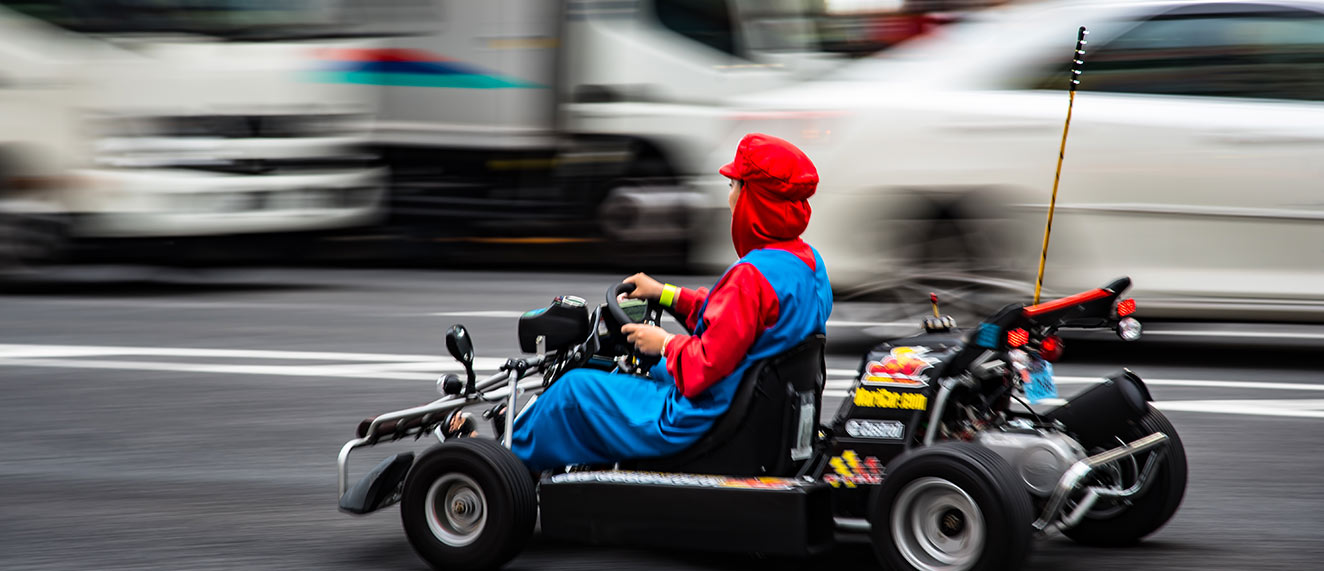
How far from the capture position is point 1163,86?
22.9 ft

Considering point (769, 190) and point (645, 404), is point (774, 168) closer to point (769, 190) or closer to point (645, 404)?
point (769, 190)

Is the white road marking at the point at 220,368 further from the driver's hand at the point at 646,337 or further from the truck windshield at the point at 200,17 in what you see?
the driver's hand at the point at 646,337

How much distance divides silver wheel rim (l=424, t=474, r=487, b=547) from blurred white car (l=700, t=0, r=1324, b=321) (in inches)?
139

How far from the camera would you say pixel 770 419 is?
398 cm

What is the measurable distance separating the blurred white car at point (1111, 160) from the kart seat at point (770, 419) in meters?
3.30

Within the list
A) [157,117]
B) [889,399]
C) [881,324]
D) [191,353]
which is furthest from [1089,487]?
[157,117]

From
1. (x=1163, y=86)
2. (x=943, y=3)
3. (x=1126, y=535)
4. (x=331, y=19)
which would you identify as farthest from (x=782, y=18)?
(x=1126, y=535)

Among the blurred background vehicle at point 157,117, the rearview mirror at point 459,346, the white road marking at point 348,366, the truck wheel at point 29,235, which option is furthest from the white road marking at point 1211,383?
the truck wheel at point 29,235

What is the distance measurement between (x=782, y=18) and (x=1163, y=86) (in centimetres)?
447

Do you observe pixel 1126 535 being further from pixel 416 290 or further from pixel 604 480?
pixel 416 290

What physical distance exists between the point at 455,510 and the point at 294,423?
85.5 inches

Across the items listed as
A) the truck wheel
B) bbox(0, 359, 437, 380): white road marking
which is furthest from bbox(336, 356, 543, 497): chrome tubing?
the truck wheel

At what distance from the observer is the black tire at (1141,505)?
4191 millimetres

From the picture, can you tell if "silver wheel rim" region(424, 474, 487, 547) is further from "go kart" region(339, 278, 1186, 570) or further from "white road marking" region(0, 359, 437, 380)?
"white road marking" region(0, 359, 437, 380)
